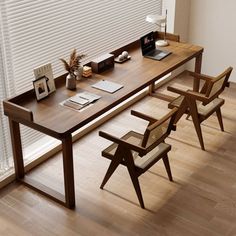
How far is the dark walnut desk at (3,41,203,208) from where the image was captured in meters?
3.14

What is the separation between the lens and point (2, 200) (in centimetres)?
349

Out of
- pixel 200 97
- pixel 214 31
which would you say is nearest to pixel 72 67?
pixel 200 97

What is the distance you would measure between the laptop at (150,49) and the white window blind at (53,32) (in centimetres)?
47

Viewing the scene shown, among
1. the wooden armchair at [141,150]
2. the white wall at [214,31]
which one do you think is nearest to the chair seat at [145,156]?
the wooden armchair at [141,150]

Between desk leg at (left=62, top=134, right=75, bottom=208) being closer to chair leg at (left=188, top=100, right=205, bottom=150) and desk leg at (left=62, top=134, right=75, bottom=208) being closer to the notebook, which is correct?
the notebook

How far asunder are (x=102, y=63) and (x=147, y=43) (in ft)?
2.06

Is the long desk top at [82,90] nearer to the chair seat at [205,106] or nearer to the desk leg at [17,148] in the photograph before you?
the desk leg at [17,148]

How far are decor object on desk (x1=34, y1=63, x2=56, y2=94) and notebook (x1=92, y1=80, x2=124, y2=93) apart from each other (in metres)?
0.35

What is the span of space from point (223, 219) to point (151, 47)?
1.86 meters

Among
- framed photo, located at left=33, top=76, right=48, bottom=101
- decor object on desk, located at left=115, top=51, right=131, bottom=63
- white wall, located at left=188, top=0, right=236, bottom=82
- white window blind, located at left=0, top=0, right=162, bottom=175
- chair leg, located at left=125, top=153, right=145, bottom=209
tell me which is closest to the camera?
chair leg, located at left=125, top=153, right=145, bottom=209

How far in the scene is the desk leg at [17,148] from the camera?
11.2ft

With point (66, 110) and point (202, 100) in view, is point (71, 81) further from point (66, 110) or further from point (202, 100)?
point (202, 100)

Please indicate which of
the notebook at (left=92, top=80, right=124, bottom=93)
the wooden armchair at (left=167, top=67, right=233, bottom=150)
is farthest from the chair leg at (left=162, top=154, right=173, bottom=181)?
the notebook at (left=92, top=80, right=124, bottom=93)

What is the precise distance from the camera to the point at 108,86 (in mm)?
3660
